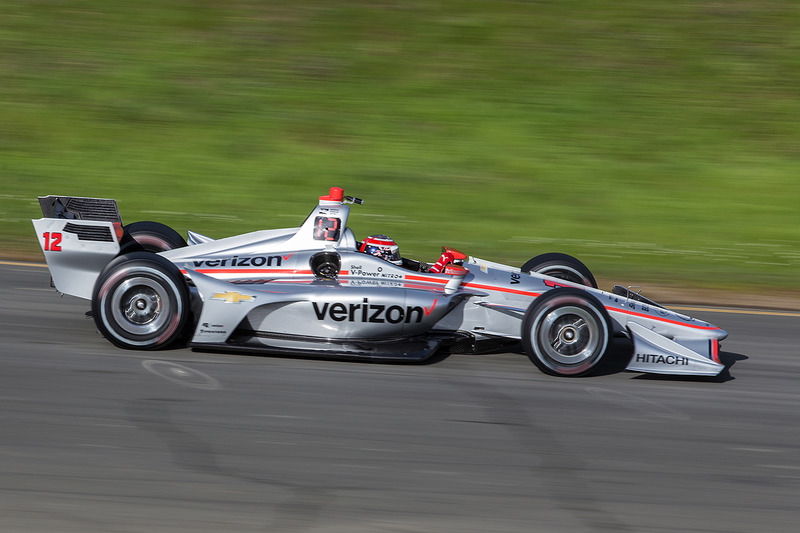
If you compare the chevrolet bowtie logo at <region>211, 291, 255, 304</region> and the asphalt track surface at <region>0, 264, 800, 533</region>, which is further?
the chevrolet bowtie logo at <region>211, 291, 255, 304</region>

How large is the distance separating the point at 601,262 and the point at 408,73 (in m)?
8.85

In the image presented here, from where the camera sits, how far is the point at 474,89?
740 inches

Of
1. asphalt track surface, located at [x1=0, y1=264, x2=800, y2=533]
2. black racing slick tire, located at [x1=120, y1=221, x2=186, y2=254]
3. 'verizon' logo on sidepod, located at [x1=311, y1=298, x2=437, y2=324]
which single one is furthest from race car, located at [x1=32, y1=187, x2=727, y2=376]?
black racing slick tire, located at [x1=120, y1=221, x2=186, y2=254]

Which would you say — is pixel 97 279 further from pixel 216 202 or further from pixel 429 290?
pixel 216 202

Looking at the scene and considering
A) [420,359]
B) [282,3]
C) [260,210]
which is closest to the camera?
[420,359]

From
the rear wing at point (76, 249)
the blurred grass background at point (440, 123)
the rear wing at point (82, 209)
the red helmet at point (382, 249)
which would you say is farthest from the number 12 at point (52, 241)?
the blurred grass background at point (440, 123)

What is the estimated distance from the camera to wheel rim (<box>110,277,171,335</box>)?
23.5 ft

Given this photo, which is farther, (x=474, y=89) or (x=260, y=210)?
(x=474, y=89)

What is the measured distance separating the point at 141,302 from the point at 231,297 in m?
0.77

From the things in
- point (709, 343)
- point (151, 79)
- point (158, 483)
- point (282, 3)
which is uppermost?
point (282, 3)

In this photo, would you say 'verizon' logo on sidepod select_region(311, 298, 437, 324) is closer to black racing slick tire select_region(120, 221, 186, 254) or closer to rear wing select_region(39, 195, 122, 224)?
black racing slick tire select_region(120, 221, 186, 254)

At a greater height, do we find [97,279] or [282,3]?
[282,3]

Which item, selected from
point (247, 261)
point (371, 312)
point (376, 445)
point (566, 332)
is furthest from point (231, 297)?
point (566, 332)

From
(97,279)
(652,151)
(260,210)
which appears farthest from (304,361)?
(652,151)
